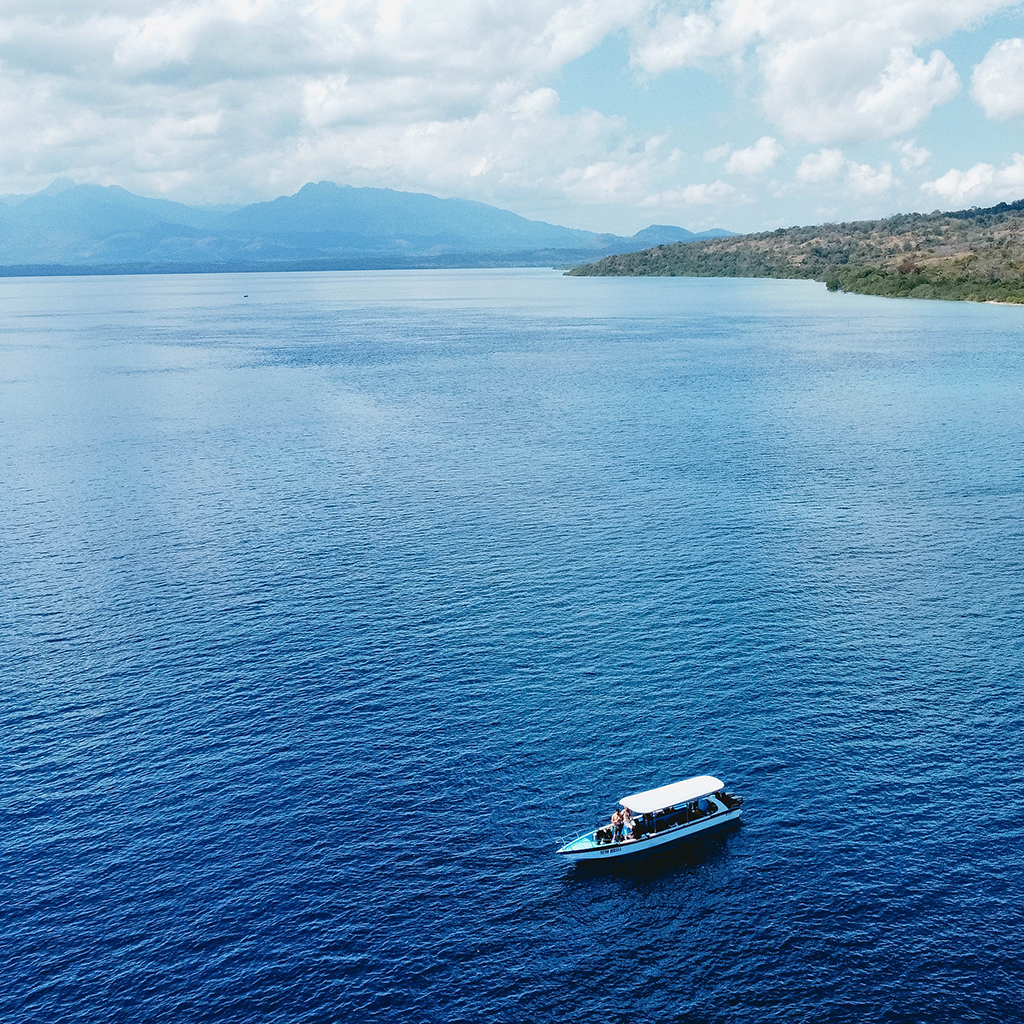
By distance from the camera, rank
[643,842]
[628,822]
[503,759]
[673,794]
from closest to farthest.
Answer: [628,822], [643,842], [673,794], [503,759]

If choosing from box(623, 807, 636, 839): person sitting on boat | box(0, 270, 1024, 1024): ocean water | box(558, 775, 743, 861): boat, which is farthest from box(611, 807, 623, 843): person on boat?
box(0, 270, 1024, 1024): ocean water

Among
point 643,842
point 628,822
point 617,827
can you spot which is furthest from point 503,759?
point 643,842

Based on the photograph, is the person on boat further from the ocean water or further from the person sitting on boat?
the ocean water

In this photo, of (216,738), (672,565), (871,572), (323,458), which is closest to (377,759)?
(216,738)

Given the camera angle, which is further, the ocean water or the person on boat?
the person on boat

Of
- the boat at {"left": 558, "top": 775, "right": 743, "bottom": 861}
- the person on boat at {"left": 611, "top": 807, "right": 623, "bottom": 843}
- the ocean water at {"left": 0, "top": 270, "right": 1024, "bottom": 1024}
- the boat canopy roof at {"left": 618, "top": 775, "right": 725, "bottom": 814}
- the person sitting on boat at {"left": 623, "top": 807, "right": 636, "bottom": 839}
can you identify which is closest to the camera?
the ocean water at {"left": 0, "top": 270, "right": 1024, "bottom": 1024}

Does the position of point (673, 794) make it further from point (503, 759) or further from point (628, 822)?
point (503, 759)

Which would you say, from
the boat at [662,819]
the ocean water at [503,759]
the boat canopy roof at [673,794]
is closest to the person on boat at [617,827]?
the boat at [662,819]

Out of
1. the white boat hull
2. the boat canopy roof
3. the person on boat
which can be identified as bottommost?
the white boat hull
